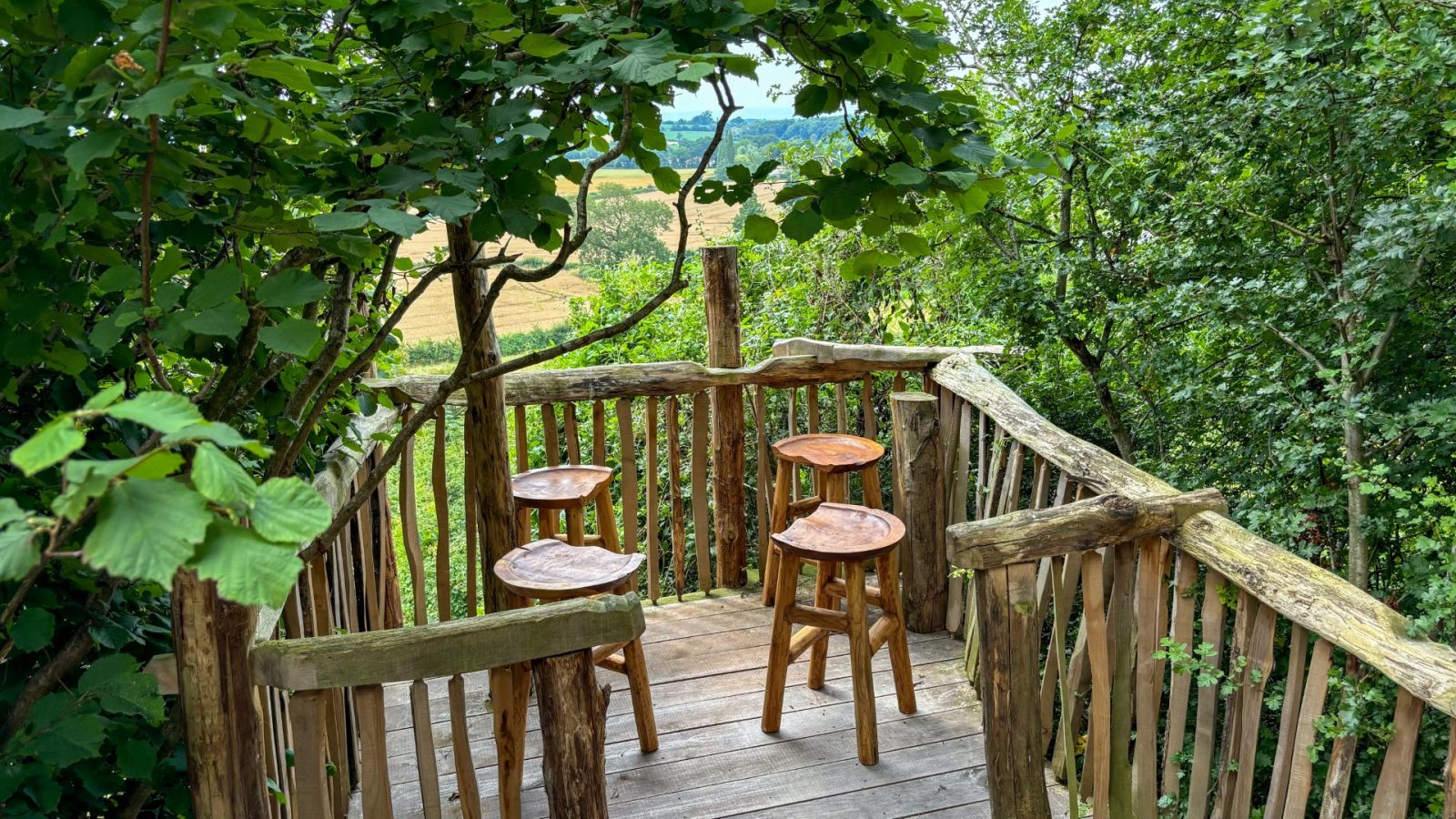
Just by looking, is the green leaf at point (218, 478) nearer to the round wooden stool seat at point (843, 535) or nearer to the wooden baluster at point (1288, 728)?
the wooden baluster at point (1288, 728)

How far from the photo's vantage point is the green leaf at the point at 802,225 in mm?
1503

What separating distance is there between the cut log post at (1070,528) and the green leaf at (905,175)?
1089mm

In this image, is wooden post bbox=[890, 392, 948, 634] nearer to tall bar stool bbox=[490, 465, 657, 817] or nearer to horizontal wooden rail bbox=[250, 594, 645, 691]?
tall bar stool bbox=[490, 465, 657, 817]

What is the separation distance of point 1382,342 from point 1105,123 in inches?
59.2

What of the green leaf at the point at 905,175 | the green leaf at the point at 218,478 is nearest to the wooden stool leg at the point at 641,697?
the green leaf at the point at 905,175

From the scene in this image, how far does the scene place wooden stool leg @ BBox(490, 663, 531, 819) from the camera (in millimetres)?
1770

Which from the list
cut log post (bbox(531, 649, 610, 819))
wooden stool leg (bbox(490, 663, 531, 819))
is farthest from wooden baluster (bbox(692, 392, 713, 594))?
cut log post (bbox(531, 649, 610, 819))

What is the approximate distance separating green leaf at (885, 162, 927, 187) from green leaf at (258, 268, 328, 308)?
0.76 metres

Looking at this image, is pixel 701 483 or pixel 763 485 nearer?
pixel 701 483

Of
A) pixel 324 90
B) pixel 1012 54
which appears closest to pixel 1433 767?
pixel 324 90

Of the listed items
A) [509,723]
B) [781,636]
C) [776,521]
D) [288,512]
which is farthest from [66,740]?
[776,521]

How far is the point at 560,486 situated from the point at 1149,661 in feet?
6.43

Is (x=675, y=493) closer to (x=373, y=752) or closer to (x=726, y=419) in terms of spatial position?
(x=726, y=419)

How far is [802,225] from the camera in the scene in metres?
1.51
